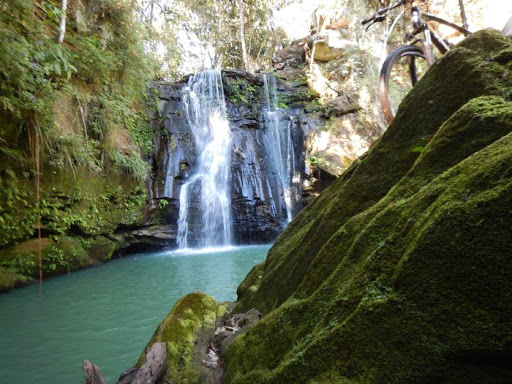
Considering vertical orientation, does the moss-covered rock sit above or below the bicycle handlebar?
below


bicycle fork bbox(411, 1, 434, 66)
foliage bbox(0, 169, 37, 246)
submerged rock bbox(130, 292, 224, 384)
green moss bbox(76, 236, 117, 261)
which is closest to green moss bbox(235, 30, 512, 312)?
submerged rock bbox(130, 292, 224, 384)

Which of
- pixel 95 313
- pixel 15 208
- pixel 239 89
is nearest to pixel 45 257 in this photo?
pixel 15 208

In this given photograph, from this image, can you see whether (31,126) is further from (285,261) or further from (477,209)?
(477,209)

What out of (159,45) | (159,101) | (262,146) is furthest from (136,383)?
(159,45)

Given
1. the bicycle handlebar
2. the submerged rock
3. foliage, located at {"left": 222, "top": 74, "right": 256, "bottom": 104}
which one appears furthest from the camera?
foliage, located at {"left": 222, "top": 74, "right": 256, "bottom": 104}

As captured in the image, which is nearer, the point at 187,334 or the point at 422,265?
the point at 422,265

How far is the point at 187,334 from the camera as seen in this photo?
8.20ft

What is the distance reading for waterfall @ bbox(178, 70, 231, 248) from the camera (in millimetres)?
11416

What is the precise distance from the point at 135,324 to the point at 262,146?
10.6 m

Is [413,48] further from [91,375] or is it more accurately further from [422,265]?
[91,375]

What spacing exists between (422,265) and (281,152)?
12.9 m

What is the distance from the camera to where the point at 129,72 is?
31.9ft

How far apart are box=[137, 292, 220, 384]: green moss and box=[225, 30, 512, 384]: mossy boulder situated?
0.34m

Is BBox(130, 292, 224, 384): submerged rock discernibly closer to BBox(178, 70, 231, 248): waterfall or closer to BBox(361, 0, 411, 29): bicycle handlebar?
BBox(361, 0, 411, 29): bicycle handlebar
